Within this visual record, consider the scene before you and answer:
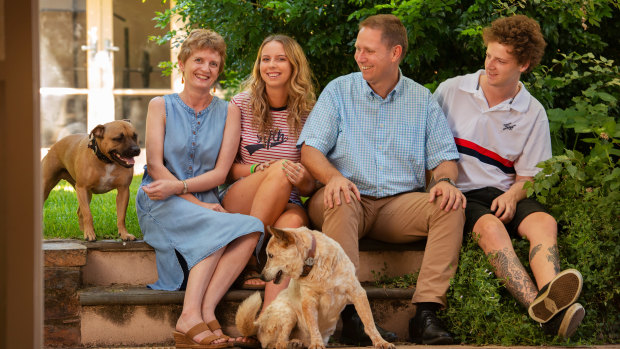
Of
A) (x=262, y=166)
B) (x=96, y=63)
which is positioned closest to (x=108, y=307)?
(x=262, y=166)

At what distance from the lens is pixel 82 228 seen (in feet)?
13.1

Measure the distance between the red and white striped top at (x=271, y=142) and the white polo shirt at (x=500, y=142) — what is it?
2.96 ft

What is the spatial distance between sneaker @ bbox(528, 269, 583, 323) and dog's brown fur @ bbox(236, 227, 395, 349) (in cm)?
69

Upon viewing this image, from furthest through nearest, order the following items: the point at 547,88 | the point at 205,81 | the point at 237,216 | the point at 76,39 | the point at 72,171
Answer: the point at 76,39 → the point at 547,88 → the point at 72,171 → the point at 205,81 → the point at 237,216

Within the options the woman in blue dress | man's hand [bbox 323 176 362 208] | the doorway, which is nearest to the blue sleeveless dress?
the woman in blue dress

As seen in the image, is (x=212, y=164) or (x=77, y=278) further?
(x=212, y=164)

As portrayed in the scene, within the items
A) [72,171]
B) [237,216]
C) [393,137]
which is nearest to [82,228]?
[72,171]

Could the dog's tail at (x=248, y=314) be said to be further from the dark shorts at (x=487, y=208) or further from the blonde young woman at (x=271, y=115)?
the dark shorts at (x=487, y=208)

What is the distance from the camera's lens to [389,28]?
3.48 metres

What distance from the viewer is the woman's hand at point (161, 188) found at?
3.27 m

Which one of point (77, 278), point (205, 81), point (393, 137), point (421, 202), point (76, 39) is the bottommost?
point (77, 278)

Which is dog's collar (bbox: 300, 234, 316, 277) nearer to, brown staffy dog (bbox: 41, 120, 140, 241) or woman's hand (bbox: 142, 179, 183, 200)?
woman's hand (bbox: 142, 179, 183, 200)

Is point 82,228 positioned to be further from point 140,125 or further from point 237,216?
point 140,125

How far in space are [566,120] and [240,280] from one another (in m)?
2.17
